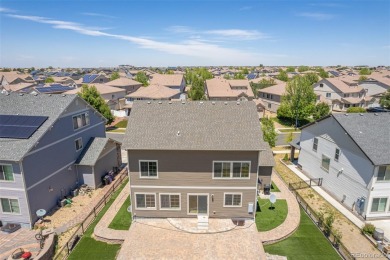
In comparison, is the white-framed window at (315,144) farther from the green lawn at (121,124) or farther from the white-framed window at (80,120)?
the green lawn at (121,124)

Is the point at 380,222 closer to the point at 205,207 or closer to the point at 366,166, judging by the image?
the point at 366,166

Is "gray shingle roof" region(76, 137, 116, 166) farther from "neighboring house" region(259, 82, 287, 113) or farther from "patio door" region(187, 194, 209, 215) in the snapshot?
"neighboring house" region(259, 82, 287, 113)

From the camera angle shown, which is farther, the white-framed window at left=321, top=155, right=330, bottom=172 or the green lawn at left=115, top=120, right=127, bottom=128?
the green lawn at left=115, top=120, right=127, bottom=128

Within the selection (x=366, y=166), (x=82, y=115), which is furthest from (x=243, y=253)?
(x=82, y=115)

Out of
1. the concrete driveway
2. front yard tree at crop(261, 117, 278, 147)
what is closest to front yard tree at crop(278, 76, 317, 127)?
front yard tree at crop(261, 117, 278, 147)

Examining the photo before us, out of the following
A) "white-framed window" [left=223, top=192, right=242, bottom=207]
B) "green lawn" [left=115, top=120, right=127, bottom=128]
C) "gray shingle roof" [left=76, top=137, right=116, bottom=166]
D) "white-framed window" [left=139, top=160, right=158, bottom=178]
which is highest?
"white-framed window" [left=139, top=160, right=158, bottom=178]

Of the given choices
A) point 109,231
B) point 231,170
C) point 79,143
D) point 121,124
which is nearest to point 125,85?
point 121,124

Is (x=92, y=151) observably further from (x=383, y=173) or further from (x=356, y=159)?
(x=383, y=173)
